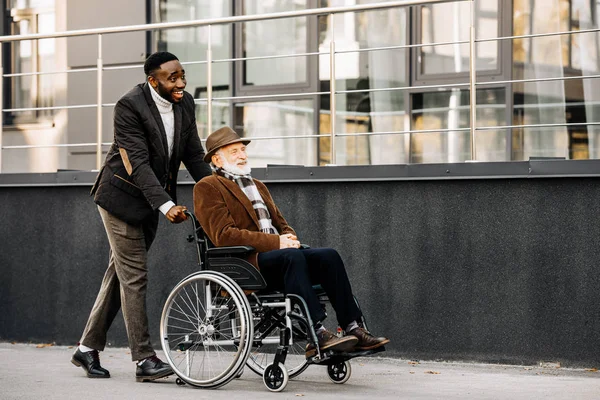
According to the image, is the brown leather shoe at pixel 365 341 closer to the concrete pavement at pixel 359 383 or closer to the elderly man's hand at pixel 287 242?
the concrete pavement at pixel 359 383

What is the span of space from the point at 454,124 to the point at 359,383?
324 centimetres

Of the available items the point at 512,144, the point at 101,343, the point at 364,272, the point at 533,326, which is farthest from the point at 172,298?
the point at 512,144

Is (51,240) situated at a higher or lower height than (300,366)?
higher

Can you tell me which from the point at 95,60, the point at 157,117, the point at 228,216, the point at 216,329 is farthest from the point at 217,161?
the point at 95,60

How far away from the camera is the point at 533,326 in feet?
24.1

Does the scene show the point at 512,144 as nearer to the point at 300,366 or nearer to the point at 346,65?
the point at 346,65

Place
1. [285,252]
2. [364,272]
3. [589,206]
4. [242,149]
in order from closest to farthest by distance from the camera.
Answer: [285,252]
[242,149]
[589,206]
[364,272]

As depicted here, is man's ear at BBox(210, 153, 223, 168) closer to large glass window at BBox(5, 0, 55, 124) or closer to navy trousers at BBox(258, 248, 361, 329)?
navy trousers at BBox(258, 248, 361, 329)

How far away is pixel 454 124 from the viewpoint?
30.7 ft

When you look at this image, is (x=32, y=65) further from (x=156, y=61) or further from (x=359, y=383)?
(x=359, y=383)

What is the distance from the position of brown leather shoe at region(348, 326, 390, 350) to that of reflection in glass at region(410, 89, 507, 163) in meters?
3.24

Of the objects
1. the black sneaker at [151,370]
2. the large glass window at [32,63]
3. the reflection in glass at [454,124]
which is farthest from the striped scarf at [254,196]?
the large glass window at [32,63]

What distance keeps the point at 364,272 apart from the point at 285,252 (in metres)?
1.72

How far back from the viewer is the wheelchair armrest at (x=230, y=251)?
20.9 feet
